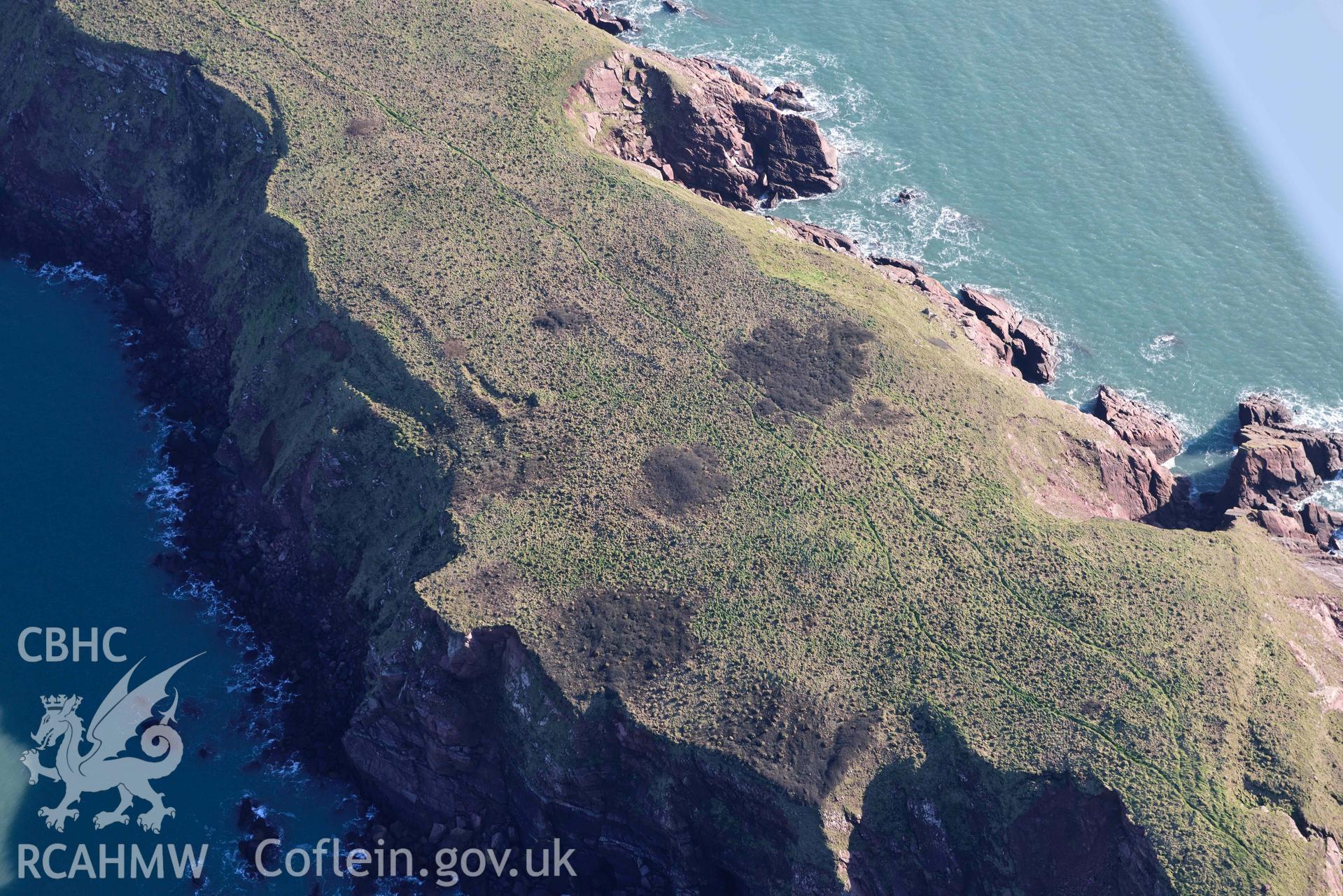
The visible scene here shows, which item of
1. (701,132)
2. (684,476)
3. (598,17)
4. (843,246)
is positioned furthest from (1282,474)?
(598,17)

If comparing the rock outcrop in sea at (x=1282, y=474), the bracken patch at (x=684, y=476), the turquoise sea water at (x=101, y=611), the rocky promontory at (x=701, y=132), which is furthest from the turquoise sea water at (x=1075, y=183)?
the turquoise sea water at (x=101, y=611)

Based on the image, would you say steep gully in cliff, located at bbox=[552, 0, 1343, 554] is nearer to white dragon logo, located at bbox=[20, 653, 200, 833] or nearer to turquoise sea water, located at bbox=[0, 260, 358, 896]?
turquoise sea water, located at bbox=[0, 260, 358, 896]

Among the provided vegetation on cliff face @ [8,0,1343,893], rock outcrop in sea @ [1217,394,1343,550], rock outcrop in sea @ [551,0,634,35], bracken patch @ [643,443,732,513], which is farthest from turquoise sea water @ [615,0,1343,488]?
bracken patch @ [643,443,732,513]

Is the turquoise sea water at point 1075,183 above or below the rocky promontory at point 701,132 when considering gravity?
above

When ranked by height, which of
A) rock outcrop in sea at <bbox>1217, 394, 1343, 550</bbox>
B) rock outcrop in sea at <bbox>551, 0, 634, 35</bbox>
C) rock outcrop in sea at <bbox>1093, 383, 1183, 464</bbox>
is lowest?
rock outcrop in sea at <bbox>551, 0, 634, 35</bbox>

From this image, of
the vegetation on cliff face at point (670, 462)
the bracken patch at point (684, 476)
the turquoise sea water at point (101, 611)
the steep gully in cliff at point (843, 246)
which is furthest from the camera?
the steep gully in cliff at point (843, 246)

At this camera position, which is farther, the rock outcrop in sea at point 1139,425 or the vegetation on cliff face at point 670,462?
the rock outcrop in sea at point 1139,425

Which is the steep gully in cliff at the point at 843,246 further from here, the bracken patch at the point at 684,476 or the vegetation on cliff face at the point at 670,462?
the bracken patch at the point at 684,476
